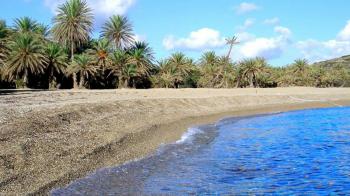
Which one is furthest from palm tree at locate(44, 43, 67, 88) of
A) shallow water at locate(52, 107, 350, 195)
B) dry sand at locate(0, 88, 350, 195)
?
shallow water at locate(52, 107, 350, 195)

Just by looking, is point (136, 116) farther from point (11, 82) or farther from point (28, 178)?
point (11, 82)

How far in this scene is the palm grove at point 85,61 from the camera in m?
59.6

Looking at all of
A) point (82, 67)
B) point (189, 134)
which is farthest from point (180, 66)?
point (189, 134)

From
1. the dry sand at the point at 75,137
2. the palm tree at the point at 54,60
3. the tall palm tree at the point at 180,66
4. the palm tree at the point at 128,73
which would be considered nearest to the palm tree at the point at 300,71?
the tall palm tree at the point at 180,66

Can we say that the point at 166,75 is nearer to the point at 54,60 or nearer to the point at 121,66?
the point at 121,66

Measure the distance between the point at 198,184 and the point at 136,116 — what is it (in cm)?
1355

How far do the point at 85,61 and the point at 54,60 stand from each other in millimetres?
4160

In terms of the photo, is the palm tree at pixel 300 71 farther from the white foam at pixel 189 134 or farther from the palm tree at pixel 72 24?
the white foam at pixel 189 134

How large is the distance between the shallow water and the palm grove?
4176 centimetres

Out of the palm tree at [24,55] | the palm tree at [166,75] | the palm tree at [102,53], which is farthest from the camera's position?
the palm tree at [166,75]

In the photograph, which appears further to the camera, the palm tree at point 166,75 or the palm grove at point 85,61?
the palm tree at point 166,75

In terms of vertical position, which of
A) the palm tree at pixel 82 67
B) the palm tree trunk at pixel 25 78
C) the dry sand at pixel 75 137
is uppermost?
the palm tree at pixel 82 67

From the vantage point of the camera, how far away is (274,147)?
64.0ft

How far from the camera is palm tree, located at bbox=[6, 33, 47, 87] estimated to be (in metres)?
58.1
